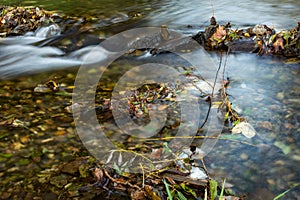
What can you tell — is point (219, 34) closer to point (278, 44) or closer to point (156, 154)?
point (278, 44)

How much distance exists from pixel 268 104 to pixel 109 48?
323 cm

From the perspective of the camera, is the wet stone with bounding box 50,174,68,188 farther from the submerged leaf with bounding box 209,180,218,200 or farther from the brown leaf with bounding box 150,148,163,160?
the submerged leaf with bounding box 209,180,218,200

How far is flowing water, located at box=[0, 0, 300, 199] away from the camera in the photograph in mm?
2373

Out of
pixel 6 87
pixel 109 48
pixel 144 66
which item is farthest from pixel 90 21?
pixel 6 87

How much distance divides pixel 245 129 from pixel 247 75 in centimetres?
153

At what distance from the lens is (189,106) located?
3.32m

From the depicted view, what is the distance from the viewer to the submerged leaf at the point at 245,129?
279cm

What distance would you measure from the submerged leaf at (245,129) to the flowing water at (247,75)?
0.20 ft

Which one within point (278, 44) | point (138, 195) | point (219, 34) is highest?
point (219, 34)

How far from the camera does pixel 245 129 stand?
2.82 metres

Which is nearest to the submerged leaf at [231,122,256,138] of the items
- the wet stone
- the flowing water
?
the flowing water

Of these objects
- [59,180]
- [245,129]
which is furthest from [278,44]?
[59,180]

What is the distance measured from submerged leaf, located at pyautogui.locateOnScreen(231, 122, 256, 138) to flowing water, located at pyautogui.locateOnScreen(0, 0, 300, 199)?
6 cm

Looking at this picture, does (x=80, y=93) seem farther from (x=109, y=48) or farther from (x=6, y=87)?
(x=109, y=48)
